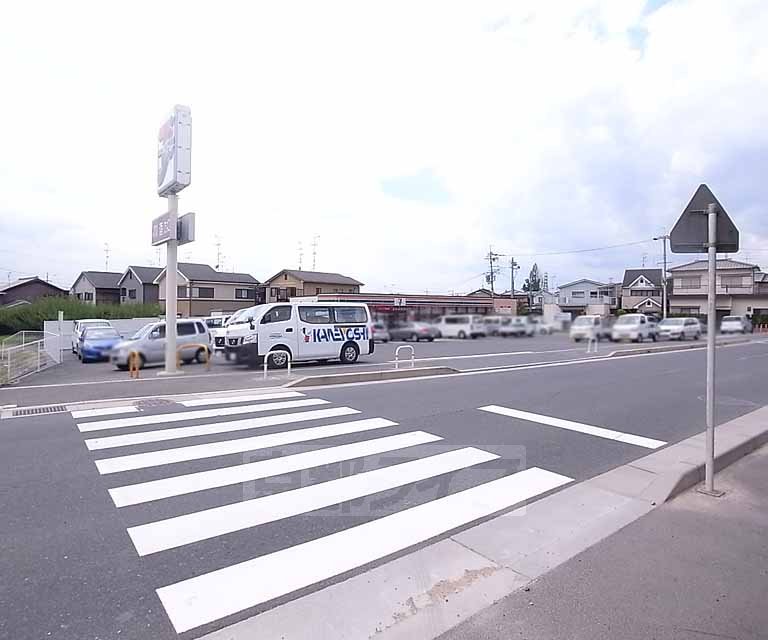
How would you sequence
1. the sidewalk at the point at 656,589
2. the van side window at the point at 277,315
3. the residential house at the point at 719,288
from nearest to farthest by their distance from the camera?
the sidewalk at the point at 656,589 → the residential house at the point at 719,288 → the van side window at the point at 277,315

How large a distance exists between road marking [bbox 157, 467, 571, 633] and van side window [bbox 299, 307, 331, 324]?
36.9 feet

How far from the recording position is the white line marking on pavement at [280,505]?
3.54m

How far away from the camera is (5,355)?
12.5 metres

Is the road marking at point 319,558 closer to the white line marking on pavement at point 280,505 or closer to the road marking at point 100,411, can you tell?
the white line marking on pavement at point 280,505

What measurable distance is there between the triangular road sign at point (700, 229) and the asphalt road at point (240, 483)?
1.76m

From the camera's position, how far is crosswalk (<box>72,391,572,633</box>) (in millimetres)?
3006

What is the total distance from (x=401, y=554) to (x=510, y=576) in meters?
0.71

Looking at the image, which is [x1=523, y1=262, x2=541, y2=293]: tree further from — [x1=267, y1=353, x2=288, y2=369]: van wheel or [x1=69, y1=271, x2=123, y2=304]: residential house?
[x1=69, y1=271, x2=123, y2=304]: residential house

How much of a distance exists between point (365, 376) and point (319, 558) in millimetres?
8390

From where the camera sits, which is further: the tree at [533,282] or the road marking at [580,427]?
the road marking at [580,427]

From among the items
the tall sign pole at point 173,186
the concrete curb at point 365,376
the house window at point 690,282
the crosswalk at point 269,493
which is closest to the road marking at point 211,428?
the crosswalk at point 269,493

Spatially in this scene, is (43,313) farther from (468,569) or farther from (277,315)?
(468,569)

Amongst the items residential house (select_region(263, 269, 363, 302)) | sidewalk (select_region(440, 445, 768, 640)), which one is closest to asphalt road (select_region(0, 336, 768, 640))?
sidewalk (select_region(440, 445, 768, 640))

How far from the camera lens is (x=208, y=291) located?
42719 millimetres
